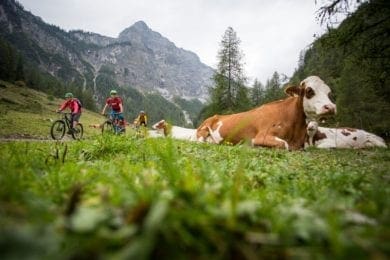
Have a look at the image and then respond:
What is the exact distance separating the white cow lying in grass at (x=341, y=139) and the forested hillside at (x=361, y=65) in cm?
284

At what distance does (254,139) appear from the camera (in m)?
12.2

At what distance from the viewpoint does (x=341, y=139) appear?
63.1ft

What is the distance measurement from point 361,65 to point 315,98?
2774 mm

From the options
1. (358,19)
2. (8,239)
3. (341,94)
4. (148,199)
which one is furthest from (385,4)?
(341,94)

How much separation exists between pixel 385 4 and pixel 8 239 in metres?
11.3

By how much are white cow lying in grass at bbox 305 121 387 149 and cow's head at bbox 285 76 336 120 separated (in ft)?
21.2

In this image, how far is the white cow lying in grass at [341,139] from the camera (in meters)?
18.3

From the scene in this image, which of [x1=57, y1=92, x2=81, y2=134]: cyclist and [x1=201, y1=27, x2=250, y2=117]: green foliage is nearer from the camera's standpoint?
[x1=57, y1=92, x2=81, y2=134]: cyclist

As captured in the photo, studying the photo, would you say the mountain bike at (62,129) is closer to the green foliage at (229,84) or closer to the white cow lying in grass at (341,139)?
the white cow lying in grass at (341,139)

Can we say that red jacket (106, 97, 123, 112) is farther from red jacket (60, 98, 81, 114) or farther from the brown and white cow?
the brown and white cow

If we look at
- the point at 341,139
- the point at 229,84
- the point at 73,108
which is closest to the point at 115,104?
the point at 73,108

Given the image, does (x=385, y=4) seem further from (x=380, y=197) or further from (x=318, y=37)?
(x=380, y=197)

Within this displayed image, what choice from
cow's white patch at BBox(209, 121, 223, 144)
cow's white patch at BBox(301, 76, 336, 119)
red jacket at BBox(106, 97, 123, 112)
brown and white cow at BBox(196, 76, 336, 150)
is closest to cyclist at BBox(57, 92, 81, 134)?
red jacket at BBox(106, 97, 123, 112)

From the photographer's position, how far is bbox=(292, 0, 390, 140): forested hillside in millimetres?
10750
